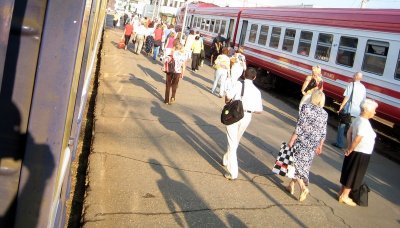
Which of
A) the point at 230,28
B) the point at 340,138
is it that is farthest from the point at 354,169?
the point at 230,28

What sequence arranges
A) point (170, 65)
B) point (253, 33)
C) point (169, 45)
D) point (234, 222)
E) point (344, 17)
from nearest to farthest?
1. point (234, 222)
2. point (170, 65)
3. point (344, 17)
4. point (169, 45)
5. point (253, 33)

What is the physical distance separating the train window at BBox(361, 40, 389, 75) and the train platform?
1863 millimetres

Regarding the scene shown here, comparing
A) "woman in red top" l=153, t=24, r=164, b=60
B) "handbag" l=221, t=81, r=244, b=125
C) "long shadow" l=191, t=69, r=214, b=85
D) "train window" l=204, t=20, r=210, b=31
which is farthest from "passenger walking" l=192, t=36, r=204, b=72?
"handbag" l=221, t=81, r=244, b=125

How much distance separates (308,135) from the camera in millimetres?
5242

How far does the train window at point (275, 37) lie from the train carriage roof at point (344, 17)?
1.27 feet

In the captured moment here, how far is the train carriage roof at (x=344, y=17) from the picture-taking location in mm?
9359

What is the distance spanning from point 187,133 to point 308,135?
9.32 ft

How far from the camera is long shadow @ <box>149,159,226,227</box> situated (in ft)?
14.0

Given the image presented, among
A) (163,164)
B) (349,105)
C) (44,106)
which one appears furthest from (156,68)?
(44,106)

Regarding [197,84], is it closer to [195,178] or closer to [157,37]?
[157,37]

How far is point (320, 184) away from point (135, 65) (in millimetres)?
10101

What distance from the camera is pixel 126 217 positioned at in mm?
4078

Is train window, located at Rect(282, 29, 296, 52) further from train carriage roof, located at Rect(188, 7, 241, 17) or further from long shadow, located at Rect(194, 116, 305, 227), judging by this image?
long shadow, located at Rect(194, 116, 305, 227)

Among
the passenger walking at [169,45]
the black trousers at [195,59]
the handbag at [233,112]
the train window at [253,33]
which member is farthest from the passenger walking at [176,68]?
the train window at [253,33]
